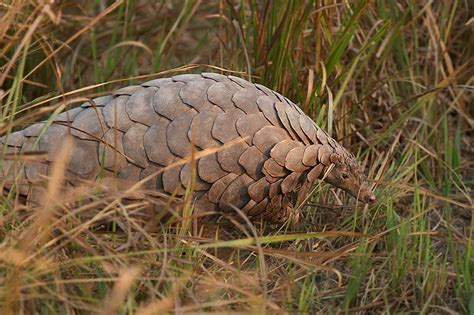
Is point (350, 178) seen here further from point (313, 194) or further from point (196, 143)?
point (196, 143)

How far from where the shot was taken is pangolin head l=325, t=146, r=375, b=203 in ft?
7.04

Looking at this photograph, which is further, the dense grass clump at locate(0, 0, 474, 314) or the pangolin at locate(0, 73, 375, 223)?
the pangolin at locate(0, 73, 375, 223)

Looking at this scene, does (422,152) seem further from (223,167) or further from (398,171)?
(223,167)

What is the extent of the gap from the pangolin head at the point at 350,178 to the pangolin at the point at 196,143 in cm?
8

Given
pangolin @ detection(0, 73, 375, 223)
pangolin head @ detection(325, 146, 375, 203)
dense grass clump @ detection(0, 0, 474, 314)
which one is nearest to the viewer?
dense grass clump @ detection(0, 0, 474, 314)

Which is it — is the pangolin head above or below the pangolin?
below

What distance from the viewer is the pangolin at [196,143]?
1.95 meters

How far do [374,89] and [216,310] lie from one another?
45.1 inches

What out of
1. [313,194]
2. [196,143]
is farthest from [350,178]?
[196,143]

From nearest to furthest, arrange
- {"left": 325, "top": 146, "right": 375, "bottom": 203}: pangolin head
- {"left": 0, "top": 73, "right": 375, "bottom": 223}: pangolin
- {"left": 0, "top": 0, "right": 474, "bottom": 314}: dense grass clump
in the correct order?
1. {"left": 0, "top": 0, "right": 474, "bottom": 314}: dense grass clump
2. {"left": 0, "top": 73, "right": 375, "bottom": 223}: pangolin
3. {"left": 325, "top": 146, "right": 375, "bottom": 203}: pangolin head

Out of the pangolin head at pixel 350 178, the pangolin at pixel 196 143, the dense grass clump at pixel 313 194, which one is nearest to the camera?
the dense grass clump at pixel 313 194

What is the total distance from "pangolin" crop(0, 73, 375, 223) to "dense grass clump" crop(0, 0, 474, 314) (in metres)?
0.07

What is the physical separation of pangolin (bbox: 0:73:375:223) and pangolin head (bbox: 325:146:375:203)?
84mm

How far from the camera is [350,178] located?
7.11 feet
